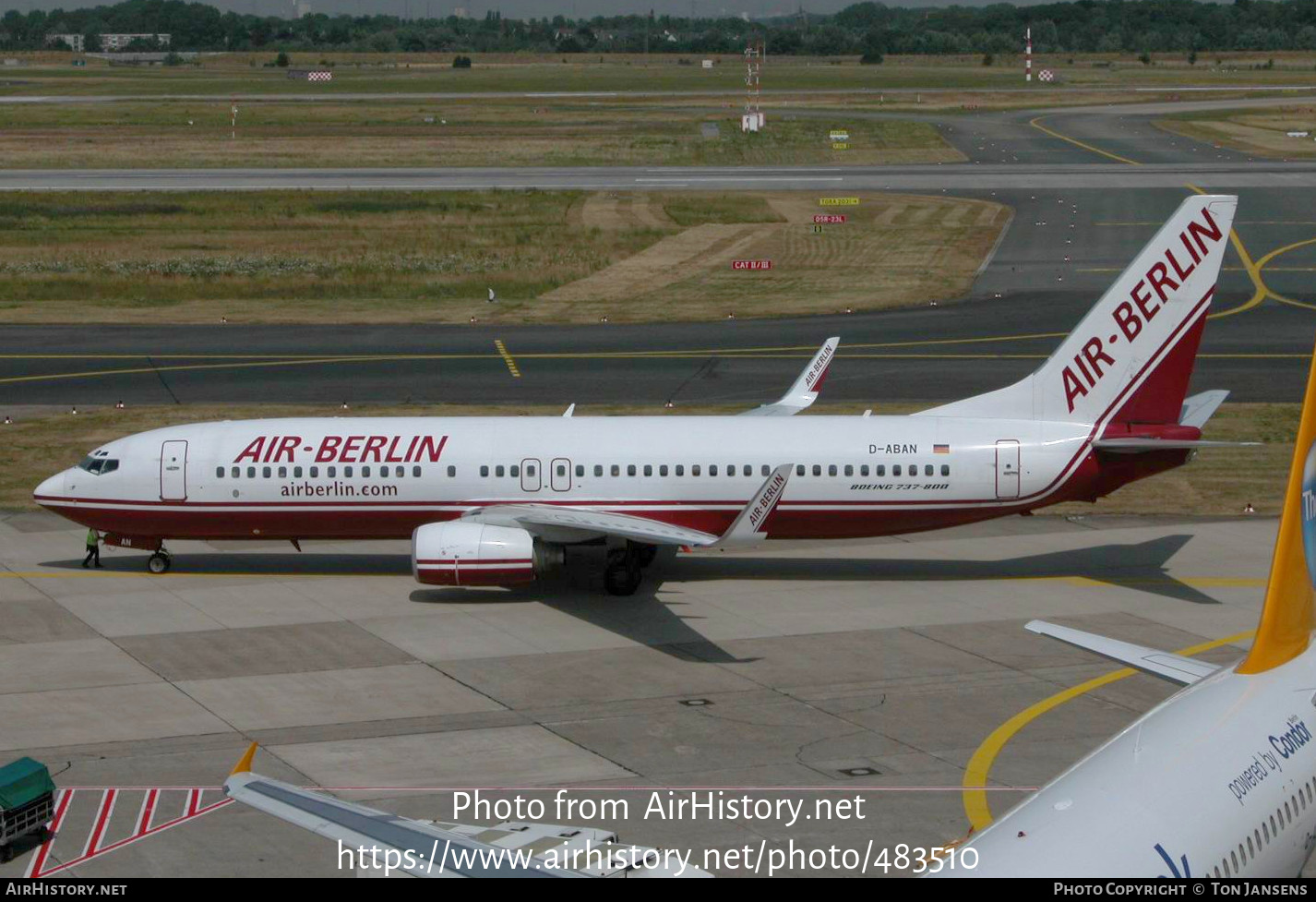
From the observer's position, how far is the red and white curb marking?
22656 millimetres

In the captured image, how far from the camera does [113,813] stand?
2414 cm

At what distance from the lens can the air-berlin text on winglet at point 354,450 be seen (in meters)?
37.2

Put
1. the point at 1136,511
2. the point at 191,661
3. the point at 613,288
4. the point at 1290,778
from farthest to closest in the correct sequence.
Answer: the point at 613,288
the point at 1136,511
the point at 191,661
the point at 1290,778

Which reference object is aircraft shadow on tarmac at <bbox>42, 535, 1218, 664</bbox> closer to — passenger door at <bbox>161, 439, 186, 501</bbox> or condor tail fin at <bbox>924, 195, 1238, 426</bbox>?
passenger door at <bbox>161, 439, 186, 501</bbox>

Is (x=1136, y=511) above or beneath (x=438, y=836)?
beneath

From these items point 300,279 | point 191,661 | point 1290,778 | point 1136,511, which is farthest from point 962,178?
point 1290,778

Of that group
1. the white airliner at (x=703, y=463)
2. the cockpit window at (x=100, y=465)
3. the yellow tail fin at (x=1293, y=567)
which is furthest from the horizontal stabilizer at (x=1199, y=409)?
the cockpit window at (x=100, y=465)

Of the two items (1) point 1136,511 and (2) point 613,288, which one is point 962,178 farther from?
(1) point 1136,511

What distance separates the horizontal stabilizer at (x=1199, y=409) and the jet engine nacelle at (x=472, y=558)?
15.6m

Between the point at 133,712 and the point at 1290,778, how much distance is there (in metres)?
20.1

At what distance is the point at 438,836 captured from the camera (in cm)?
1497

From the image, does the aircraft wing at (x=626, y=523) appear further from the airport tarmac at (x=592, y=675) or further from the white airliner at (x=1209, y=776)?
the white airliner at (x=1209, y=776)

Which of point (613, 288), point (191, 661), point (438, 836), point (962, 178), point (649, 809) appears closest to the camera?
point (438, 836)

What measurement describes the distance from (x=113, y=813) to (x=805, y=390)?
2451 cm
